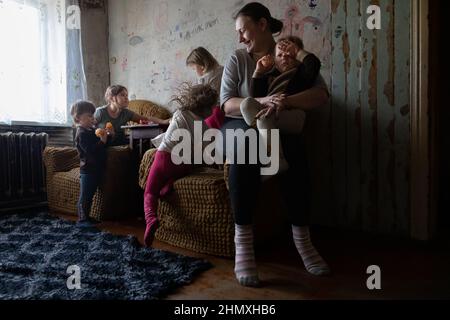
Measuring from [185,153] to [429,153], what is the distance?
109cm

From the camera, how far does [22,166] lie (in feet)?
7.80

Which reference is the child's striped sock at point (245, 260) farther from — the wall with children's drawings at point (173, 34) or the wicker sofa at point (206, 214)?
the wall with children's drawings at point (173, 34)

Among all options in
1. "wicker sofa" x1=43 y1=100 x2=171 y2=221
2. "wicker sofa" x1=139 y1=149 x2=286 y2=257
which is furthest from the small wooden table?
"wicker sofa" x1=139 y1=149 x2=286 y2=257

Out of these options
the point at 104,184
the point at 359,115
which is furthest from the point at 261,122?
the point at 104,184

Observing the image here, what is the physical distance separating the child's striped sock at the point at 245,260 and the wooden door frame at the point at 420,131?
2.91 feet

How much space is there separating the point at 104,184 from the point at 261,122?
1.19 m

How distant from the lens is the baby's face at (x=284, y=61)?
1312 millimetres

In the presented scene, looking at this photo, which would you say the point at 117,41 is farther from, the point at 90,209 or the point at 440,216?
the point at 440,216

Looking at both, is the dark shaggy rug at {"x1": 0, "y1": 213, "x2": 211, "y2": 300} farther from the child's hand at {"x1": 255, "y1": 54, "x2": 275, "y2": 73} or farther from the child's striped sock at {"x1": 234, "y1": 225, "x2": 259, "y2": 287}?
the child's hand at {"x1": 255, "y1": 54, "x2": 275, "y2": 73}

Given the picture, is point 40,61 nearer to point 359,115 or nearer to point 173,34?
point 173,34

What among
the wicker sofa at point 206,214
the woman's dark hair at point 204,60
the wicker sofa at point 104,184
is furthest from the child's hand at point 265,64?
the wicker sofa at point 104,184
